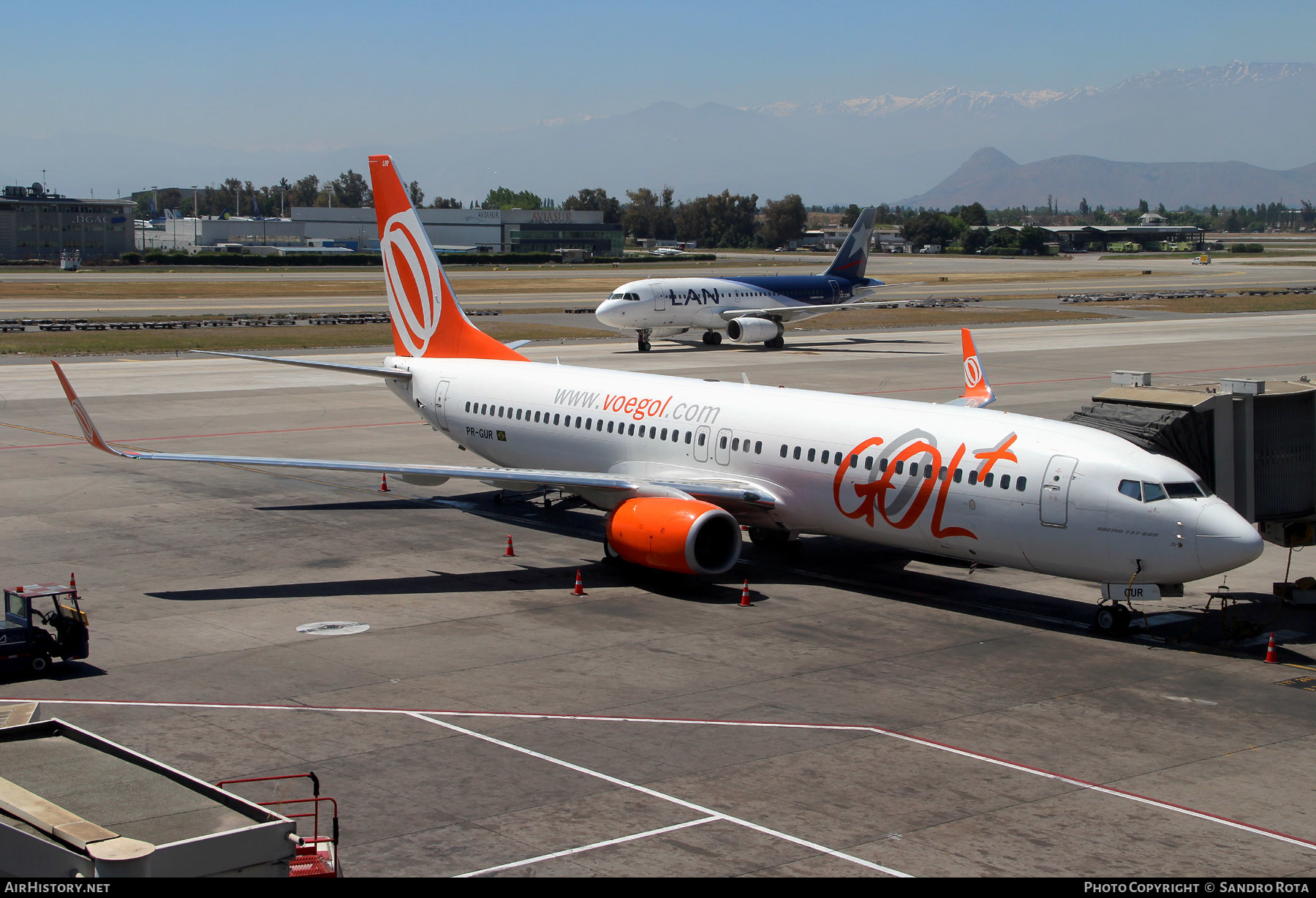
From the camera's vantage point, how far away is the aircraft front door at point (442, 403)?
35.9 meters

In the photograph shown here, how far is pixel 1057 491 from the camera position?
23.6 m

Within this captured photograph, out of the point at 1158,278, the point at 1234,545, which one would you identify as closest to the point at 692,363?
the point at 1234,545

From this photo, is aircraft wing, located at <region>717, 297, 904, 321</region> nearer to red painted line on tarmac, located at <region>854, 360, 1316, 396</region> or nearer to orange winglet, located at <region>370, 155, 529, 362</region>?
red painted line on tarmac, located at <region>854, 360, 1316, 396</region>

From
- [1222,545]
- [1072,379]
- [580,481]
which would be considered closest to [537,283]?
[1072,379]

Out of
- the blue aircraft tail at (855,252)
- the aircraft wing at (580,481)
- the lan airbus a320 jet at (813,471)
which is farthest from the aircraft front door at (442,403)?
the blue aircraft tail at (855,252)

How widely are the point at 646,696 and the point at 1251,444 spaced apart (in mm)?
13986

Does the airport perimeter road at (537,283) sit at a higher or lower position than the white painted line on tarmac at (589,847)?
higher

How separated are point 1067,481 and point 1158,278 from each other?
155 metres

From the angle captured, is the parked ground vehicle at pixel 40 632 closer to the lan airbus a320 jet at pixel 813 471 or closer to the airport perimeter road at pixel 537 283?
the lan airbus a320 jet at pixel 813 471

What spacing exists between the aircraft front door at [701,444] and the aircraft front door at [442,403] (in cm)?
928

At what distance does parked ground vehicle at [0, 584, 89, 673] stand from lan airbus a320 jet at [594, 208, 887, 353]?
5337 centimetres

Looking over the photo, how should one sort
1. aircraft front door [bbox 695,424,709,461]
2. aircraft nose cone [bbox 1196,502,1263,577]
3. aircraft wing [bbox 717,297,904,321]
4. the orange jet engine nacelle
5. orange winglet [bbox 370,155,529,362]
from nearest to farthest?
aircraft nose cone [bbox 1196,502,1263,577]
the orange jet engine nacelle
aircraft front door [bbox 695,424,709,461]
orange winglet [bbox 370,155,529,362]
aircraft wing [bbox 717,297,904,321]

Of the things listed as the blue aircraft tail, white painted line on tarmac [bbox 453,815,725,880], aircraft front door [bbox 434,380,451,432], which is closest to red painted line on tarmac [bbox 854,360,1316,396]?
aircraft front door [bbox 434,380,451,432]

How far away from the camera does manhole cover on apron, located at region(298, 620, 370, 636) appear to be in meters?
23.6
